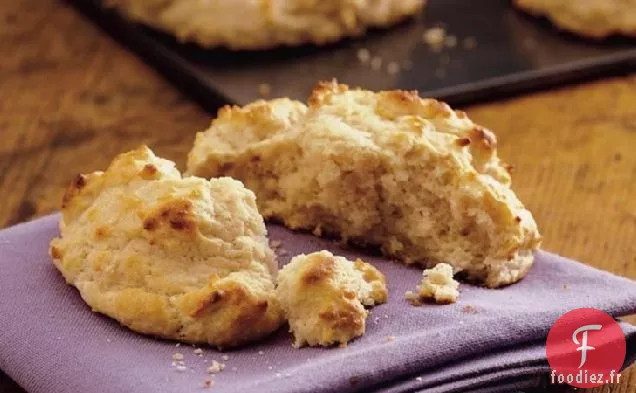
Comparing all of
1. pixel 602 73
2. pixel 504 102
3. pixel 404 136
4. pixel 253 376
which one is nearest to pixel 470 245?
pixel 404 136

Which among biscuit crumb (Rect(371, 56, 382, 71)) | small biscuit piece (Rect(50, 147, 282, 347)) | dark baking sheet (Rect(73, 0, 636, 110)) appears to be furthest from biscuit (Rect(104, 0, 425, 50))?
small biscuit piece (Rect(50, 147, 282, 347))

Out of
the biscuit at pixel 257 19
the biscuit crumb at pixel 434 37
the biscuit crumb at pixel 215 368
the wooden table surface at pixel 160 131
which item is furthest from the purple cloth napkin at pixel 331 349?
the biscuit crumb at pixel 434 37

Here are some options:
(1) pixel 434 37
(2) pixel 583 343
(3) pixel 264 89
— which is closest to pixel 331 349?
(2) pixel 583 343

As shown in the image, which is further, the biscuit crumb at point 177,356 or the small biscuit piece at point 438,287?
the small biscuit piece at point 438,287

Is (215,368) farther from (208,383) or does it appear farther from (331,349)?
(331,349)

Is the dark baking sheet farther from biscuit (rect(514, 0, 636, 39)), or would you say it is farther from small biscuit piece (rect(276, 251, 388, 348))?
small biscuit piece (rect(276, 251, 388, 348))

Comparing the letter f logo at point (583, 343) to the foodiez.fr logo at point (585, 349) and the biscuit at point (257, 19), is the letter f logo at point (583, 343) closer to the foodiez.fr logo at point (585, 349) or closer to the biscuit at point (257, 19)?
the foodiez.fr logo at point (585, 349)
